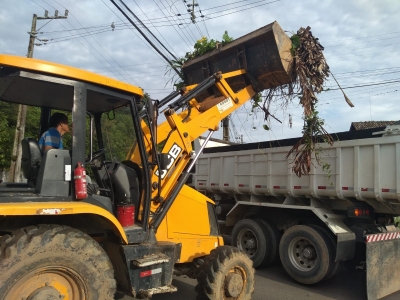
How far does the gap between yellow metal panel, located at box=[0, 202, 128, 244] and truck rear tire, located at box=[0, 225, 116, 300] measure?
172 millimetres

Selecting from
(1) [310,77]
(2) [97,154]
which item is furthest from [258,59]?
(2) [97,154]

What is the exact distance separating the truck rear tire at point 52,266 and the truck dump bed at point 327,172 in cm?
419

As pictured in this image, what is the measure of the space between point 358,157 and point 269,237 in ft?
7.67

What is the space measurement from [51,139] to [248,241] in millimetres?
4989

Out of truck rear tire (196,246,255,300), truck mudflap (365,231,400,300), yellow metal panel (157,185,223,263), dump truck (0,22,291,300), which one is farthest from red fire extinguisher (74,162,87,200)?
truck mudflap (365,231,400,300)

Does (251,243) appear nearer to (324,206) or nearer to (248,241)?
(248,241)

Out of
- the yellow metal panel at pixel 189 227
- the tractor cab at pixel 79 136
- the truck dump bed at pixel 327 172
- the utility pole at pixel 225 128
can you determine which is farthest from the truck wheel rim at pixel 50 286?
the truck dump bed at pixel 327 172

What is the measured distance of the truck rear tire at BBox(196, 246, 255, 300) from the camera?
4262 mm

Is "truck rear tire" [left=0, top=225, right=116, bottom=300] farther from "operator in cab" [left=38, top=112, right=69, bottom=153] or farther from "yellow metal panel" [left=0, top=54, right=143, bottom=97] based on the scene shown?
"yellow metal panel" [left=0, top=54, right=143, bottom=97]

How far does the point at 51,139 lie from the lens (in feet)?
11.8

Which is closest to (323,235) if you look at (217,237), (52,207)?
(217,237)

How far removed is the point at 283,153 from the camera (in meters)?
6.98

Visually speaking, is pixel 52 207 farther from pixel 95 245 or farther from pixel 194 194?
pixel 194 194

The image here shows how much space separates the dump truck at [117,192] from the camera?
2957 mm
